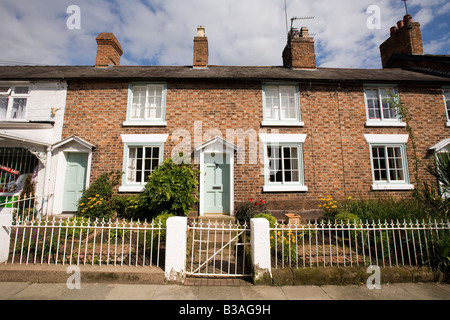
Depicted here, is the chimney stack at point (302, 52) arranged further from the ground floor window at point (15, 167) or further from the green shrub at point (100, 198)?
the ground floor window at point (15, 167)

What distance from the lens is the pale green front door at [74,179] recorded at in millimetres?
8359

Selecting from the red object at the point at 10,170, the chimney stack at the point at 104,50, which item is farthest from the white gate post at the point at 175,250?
the chimney stack at the point at 104,50

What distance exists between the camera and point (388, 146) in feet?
29.8

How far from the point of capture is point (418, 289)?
12.8 feet

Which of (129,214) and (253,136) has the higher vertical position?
(253,136)

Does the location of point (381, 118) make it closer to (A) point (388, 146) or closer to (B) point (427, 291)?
(A) point (388, 146)

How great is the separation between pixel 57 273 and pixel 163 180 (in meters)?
3.60

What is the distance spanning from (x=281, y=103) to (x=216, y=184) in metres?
4.73

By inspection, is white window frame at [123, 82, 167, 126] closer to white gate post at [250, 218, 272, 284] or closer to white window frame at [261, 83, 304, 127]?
white window frame at [261, 83, 304, 127]

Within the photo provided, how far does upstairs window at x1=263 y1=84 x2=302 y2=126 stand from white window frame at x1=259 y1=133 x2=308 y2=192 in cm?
81

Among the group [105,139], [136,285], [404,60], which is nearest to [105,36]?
[105,139]

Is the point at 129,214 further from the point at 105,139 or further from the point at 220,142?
the point at 220,142

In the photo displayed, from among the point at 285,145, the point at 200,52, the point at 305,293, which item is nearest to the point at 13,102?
the point at 200,52

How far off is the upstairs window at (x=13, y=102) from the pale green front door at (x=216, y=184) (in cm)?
854
